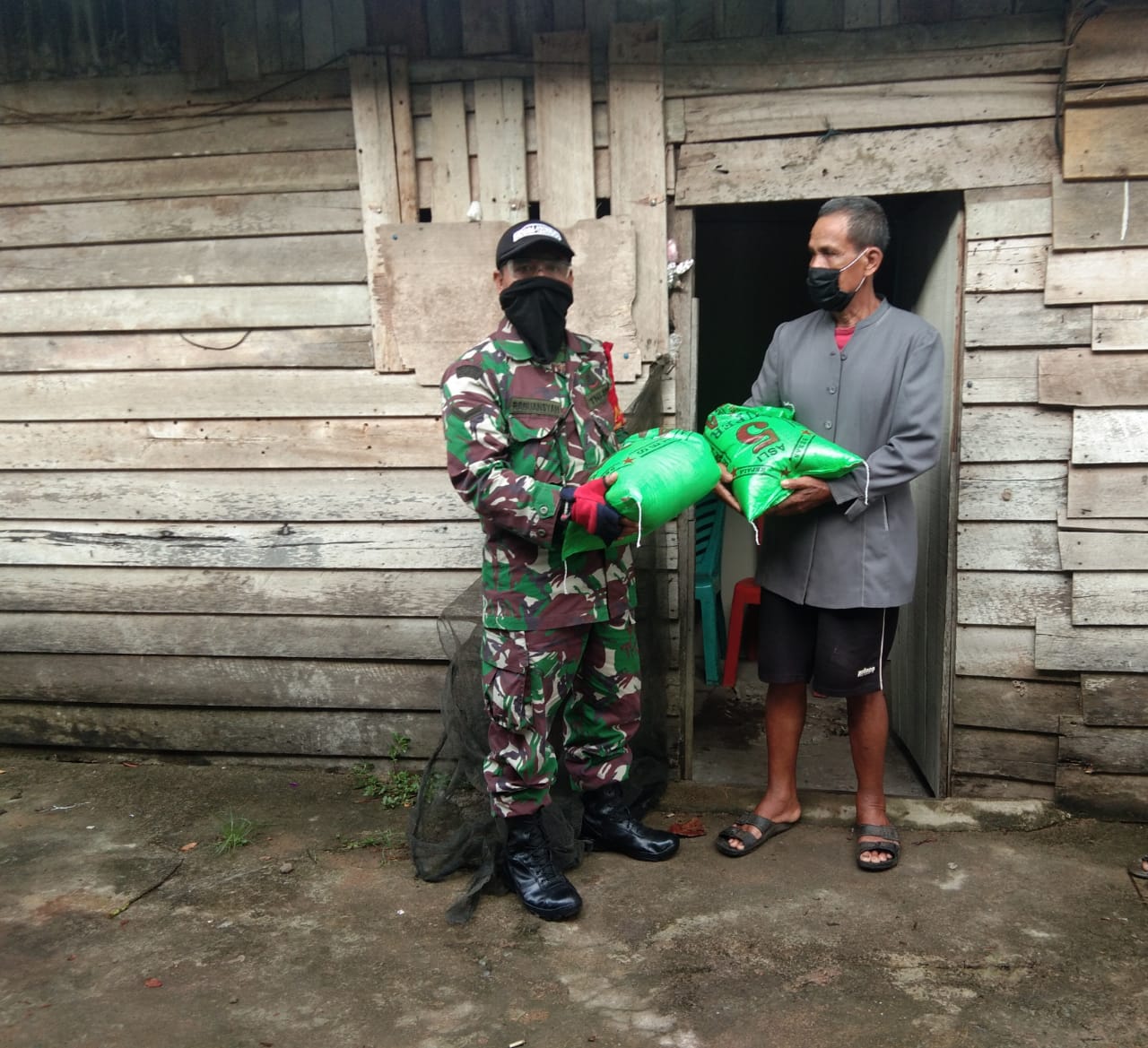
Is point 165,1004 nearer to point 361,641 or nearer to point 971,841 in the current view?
point 361,641

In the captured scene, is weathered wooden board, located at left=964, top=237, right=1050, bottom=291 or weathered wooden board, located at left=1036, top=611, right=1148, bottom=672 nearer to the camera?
weathered wooden board, located at left=964, top=237, right=1050, bottom=291

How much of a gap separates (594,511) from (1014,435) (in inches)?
64.3

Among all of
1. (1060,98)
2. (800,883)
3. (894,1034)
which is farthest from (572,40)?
(894,1034)

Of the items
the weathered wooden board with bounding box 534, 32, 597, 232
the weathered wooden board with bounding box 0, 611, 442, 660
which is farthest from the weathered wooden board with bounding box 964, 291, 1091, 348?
the weathered wooden board with bounding box 0, 611, 442, 660

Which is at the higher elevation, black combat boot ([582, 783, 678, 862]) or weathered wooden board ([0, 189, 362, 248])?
weathered wooden board ([0, 189, 362, 248])

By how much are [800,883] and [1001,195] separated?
2342 millimetres

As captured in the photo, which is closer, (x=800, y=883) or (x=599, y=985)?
(x=599, y=985)

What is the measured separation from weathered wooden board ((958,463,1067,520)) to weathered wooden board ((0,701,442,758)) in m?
2.19

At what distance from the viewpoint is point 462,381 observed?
2736 millimetres

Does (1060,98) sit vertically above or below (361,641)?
above

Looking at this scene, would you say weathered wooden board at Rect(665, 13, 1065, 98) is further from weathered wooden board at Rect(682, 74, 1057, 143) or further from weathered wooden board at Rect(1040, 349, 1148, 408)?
weathered wooden board at Rect(1040, 349, 1148, 408)

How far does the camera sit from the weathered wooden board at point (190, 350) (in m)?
3.64

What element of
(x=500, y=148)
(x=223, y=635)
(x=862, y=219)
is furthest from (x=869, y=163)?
(x=223, y=635)

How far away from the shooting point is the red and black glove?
259cm
